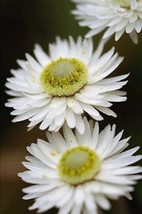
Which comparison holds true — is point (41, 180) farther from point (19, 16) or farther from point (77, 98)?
point (19, 16)

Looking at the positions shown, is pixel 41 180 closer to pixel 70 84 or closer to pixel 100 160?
pixel 100 160

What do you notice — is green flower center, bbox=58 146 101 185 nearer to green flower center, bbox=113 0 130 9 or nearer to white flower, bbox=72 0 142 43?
white flower, bbox=72 0 142 43

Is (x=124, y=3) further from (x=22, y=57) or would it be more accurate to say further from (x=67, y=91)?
(x=22, y=57)

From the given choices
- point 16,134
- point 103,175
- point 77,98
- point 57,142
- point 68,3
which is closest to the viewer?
point 103,175

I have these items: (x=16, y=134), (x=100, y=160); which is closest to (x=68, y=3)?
(x=16, y=134)

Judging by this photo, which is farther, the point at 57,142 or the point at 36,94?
the point at 36,94

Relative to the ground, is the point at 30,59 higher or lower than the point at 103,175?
higher

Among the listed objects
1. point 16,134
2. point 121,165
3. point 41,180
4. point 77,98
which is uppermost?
point 16,134

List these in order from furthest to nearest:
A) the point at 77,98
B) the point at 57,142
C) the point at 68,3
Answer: the point at 68,3
the point at 77,98
the point at 57,142

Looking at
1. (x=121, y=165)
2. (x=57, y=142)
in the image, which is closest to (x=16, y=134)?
(x=57, y=142)
